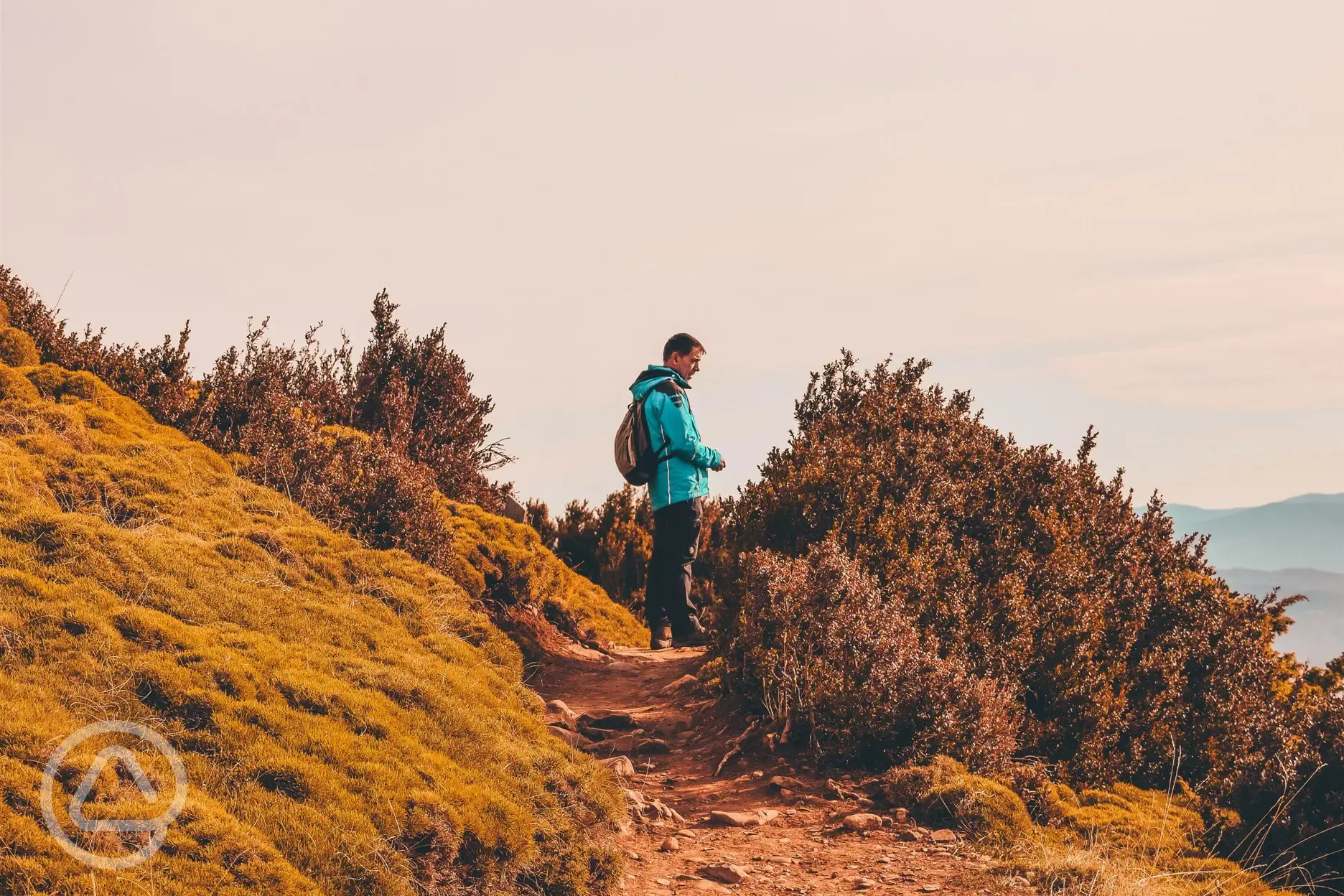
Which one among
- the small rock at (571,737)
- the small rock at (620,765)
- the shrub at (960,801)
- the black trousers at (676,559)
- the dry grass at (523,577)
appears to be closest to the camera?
the shrub at (960,801)

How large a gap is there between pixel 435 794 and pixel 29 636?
213 centimetres

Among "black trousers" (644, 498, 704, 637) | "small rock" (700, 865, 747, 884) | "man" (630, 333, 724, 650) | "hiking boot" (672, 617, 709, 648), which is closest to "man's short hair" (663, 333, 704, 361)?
"man" (630, 333, 724, 650)

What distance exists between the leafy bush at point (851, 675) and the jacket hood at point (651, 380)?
195cm

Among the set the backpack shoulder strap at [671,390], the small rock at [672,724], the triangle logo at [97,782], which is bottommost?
the triangle logo at [97,782]

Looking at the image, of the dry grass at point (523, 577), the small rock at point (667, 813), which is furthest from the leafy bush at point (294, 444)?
the small rock at point (667, 813)

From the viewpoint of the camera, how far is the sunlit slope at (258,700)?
14.5ft

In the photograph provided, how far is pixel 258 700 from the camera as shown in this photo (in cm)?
542

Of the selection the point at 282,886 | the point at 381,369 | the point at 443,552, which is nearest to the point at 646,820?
the point at 282,886

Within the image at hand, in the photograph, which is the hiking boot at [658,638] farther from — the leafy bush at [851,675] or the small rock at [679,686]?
the leafy bush at [851,675]

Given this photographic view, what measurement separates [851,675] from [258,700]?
4.25m

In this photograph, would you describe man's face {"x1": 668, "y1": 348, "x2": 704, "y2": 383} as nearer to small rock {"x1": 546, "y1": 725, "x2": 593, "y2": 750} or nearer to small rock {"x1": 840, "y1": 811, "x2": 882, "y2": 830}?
small rock {"x1": 546, "y1": 725, "x2": 593, "y2": 750}

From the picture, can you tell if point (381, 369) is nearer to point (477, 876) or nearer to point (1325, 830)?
point (477, 876)

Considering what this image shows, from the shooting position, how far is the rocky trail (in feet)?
19.3

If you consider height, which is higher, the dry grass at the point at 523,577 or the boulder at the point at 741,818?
the dry grass at the point at 523,577
